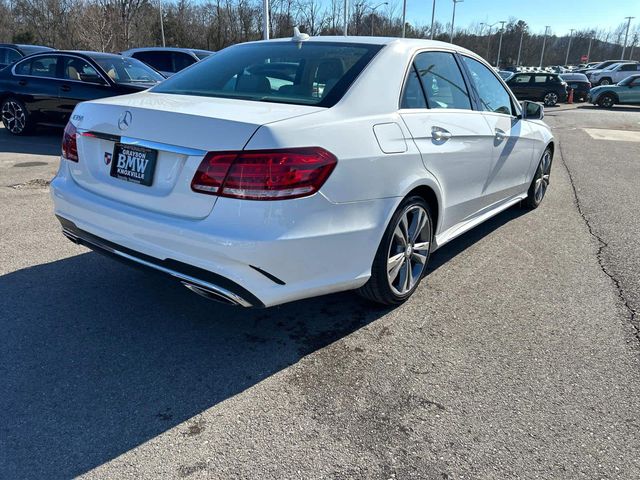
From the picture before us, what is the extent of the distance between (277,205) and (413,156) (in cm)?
112

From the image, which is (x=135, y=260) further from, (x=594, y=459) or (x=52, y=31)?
(x=52, y=31)

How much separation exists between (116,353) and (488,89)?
148 inches

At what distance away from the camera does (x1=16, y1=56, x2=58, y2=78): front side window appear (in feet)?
30.3

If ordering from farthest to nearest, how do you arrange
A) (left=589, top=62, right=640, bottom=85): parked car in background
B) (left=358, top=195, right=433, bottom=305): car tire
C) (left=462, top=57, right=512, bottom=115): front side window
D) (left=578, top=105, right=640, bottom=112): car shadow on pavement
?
(left=589, top=62, right=640, bottom=85): parked car in background → (left=578, top=105, right=640, bottom=112): car shadow on pavement → (left=462, top=57, right=512, bottom=115): front side window → (left=358, top=195, right=433, bottom=305): car tire

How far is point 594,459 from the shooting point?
2.22 meters

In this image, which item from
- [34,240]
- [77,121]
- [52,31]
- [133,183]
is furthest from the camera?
[52,31]

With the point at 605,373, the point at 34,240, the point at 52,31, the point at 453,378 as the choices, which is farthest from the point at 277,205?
the point at 52,31

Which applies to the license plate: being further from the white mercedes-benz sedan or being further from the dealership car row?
the dealership car row

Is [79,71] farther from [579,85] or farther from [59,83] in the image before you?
[579,85]

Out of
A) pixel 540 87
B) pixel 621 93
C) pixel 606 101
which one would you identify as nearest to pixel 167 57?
pixel 540 87

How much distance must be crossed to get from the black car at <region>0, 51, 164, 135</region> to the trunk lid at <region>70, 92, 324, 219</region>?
637 cm

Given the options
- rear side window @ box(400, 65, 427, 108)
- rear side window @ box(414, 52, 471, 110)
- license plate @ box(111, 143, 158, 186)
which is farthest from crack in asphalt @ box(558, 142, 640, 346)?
license plate @ box(111, 143, 158, 186)

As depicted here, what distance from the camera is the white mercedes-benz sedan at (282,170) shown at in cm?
244

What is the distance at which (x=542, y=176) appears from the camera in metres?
6.19
